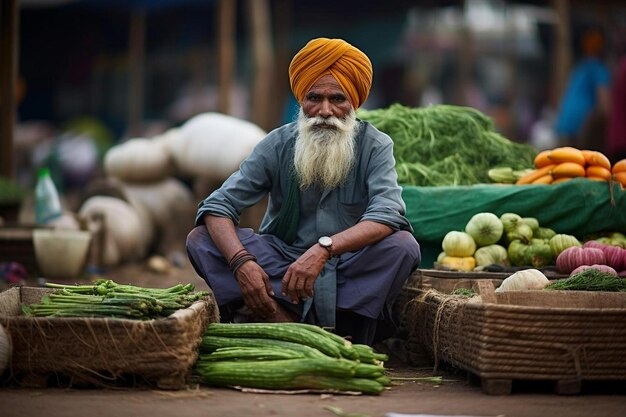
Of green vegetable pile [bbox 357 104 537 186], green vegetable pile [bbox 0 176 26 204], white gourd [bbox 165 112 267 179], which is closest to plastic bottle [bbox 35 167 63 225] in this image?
green vegetable pile [bbox 0 176 26 204]

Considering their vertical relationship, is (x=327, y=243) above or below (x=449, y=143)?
below

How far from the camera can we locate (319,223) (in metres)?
5.88

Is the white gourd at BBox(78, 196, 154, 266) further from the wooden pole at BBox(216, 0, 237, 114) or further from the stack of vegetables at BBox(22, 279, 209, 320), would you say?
→ the stack of vegetables at BBox(22, 279, 209, 320)

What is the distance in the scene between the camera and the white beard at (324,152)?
5816mm

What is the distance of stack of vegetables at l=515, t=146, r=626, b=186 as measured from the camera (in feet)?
22.7

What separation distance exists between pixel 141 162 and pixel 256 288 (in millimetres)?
6937

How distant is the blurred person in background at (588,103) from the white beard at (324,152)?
9472 millimetres

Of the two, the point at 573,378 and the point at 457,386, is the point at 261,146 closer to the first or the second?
the point at 457,386

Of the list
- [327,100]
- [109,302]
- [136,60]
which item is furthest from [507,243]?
[136,60]

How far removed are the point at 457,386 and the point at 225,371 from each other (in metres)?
1.15

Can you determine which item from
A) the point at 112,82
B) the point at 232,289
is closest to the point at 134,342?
the point at 232,289

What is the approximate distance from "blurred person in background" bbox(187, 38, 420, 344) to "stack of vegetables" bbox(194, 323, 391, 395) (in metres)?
0.38

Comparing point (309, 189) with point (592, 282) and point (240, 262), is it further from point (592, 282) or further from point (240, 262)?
point (592, 282)

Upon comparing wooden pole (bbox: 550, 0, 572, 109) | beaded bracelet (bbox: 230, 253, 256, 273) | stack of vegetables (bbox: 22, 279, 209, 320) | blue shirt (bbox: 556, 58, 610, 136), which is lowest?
stack of vegetables (bbox: 22, 279, 209, 320)
